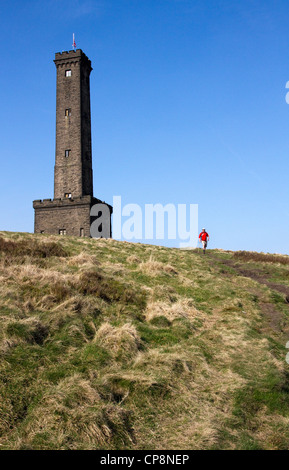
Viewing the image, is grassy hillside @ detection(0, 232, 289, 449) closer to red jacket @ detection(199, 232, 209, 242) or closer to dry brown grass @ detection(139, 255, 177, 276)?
dry brown grass @ detection(139, 255, 177, 276)

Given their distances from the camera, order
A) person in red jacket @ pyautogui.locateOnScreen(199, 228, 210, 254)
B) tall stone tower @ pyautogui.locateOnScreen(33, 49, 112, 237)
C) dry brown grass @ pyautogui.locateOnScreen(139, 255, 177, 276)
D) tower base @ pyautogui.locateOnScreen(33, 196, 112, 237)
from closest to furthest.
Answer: dry brown grass @ pyautogui.locateOnScreen(139, 255, 177, 276)
person in red jacket @ pyautogui.locateOnScreen(199, 228, 210, 254)
tower base @ pyautogui.locateOnScreen(33, 196, 112, 237)
tall stone tower @ pyautogui.locateOnScreen(33, 49, 112, 237)

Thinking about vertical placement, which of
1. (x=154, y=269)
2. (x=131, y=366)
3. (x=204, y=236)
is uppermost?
(x=204, y=236)

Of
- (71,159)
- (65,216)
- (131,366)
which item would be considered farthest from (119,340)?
(71,159)

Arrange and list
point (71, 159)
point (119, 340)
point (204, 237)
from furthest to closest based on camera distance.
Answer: point (71, 159), point (204, 237), point (119, 340)

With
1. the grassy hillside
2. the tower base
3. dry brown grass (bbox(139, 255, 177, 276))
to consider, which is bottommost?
the grassy hillside

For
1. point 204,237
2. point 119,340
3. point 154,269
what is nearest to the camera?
point 119,340

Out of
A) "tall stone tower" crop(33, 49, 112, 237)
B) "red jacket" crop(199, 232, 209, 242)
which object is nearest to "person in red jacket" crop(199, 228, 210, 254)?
"red jacket" crop(199, 232, 209, 242)

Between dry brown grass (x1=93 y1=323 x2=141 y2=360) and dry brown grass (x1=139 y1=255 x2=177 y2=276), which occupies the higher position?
dry brown grass (x1=139 y1=255 x2=177 y2=276)

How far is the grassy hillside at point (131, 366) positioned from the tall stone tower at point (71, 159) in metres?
27.7

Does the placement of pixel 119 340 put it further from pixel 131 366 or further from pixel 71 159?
pixel 71 159

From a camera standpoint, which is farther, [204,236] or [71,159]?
[71,159]

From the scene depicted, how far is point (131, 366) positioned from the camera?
766 cm

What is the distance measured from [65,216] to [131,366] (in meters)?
34.7

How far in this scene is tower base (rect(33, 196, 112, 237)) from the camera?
132 ft
